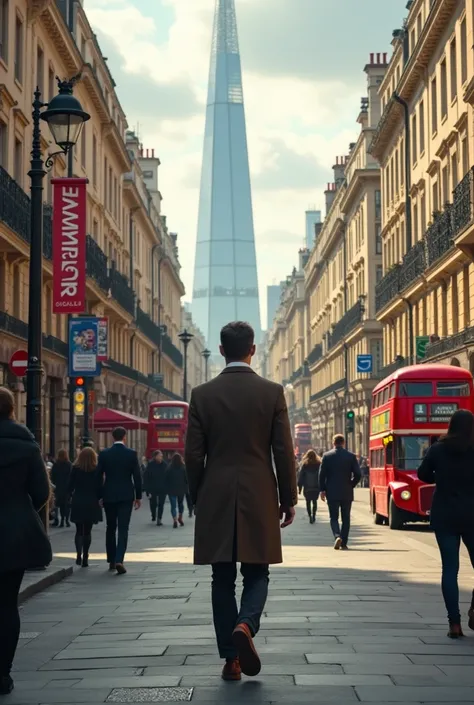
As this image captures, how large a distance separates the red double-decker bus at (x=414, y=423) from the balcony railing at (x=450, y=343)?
28.3 feet

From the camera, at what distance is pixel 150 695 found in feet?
24.7

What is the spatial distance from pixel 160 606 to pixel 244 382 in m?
5.05

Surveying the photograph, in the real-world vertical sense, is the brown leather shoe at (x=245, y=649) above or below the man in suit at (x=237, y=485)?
below

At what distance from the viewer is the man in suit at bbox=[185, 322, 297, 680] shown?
314 inches

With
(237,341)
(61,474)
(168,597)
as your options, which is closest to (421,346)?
(61,474)

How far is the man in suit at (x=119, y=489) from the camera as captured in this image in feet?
55.4

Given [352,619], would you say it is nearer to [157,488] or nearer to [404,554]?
[404,554]

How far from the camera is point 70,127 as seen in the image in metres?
16.2

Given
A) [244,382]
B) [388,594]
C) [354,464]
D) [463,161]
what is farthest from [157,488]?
[244,382]

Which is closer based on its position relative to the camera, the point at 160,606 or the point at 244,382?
the point at 244,382

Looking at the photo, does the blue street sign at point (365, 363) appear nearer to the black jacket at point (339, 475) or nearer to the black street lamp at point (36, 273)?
the black jacket at point (339, 475)

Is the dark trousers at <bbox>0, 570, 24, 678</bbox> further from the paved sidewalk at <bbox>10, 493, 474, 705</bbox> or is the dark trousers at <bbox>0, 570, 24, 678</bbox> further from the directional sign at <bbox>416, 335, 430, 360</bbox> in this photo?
the directional sign at <bbox>416, 335, 430, 360</bbox>

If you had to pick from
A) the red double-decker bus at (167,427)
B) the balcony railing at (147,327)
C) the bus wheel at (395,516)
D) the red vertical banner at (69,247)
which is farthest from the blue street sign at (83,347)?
the balcony railing at (147,327)

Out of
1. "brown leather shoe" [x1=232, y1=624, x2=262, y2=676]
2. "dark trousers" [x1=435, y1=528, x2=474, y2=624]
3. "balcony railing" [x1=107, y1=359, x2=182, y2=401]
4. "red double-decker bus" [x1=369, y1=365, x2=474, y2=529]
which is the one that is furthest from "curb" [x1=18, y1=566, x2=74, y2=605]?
"balcony railing" [x1=107, y1=359, x2=182, y2=401]
